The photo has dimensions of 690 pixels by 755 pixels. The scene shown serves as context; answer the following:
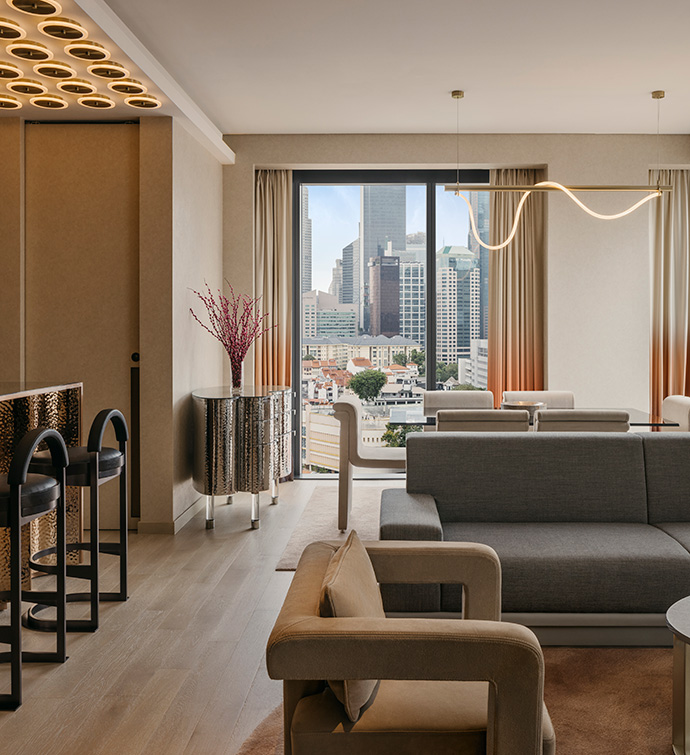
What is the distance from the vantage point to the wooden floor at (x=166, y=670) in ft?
6.90

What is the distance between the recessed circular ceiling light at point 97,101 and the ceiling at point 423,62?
378 millimetres

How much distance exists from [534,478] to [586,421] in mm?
759

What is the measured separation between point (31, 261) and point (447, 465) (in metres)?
2.96

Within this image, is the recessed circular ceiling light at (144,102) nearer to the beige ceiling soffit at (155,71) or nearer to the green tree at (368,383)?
the beige ceiling soffit at (155,71)

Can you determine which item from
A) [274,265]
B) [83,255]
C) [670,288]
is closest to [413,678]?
[83,255]

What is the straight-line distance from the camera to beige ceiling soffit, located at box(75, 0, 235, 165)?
301 centimetres

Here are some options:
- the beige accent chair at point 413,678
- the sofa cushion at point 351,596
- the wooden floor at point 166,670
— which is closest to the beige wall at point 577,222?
the wooden floor at point 166,670

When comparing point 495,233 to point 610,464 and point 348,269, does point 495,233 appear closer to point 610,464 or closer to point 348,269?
point 348,269

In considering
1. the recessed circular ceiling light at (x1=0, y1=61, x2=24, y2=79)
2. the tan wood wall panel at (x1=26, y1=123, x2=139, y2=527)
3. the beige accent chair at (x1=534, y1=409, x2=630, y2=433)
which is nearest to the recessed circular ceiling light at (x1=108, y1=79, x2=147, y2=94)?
the recessed circular ceiling light at (x1=0, y1=61, x2=24, y2=79)

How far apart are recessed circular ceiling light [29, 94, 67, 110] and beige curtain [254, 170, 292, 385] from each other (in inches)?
81.5

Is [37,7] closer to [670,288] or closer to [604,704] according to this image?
→ [604,704]

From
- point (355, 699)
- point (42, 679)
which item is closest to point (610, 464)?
point (355, 699)

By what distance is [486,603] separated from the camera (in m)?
1.94

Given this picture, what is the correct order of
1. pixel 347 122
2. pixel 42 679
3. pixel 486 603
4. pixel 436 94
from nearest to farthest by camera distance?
Result: 1. pixel 486 603
2. pixel 42 679
3. pixel 436 94
4. pixel 347 122
